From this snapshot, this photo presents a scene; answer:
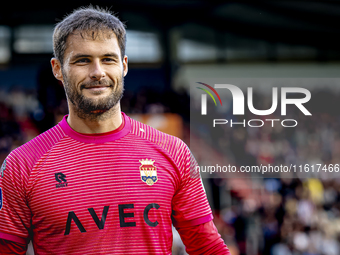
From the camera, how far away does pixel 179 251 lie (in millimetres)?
5527

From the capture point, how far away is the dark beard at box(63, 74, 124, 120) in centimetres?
127

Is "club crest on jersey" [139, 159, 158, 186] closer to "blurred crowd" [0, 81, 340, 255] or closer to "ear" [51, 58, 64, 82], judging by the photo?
"ear" [51, 58, 64, 82]

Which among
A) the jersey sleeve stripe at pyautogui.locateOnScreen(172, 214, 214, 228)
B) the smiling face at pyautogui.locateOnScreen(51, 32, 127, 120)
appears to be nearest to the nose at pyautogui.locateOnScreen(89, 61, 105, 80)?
the smiling face at pyautogui.locateOnScreen(51, 32, 127, 120)

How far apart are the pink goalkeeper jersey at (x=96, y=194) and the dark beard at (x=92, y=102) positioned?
8 cm

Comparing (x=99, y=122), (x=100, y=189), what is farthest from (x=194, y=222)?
(x=99, y=122)

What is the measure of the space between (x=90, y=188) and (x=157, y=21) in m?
6.12

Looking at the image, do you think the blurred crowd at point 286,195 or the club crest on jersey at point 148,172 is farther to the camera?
the blurred crowd at point 286,195

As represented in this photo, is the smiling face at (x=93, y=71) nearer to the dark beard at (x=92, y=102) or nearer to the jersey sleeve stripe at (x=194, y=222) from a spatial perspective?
the dark beard at (x=92, y=102)

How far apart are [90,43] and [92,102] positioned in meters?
0.19

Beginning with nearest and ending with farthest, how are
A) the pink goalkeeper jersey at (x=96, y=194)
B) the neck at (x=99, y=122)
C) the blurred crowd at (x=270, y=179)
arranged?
the pink goalkeeper jersey at (x=96, y=194)
the neck at (x=99, y=122)
the blurred crowd at (x=270, y=179)

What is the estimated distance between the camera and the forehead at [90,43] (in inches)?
49.8

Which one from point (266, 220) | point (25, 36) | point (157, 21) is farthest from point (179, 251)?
point (25, 36)

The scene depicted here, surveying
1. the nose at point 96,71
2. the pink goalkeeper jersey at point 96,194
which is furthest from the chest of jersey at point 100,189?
the nose at point 96,71

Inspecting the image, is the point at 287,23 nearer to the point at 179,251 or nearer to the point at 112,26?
the point at 179,251
